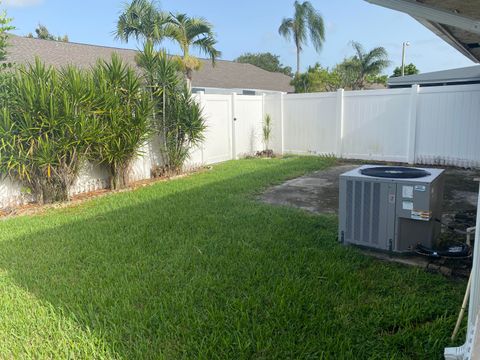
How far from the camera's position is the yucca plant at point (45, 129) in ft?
17.3

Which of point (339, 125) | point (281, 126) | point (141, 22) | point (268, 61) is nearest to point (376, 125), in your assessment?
point (339, 125)

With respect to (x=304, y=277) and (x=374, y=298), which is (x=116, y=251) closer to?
(x=304, y=277)

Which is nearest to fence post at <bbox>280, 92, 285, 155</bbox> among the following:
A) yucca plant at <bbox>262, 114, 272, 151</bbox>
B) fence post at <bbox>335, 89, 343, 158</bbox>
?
yucca plant at <bbox>262, 114, 272, 151</bbox>

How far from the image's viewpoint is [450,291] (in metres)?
2.85

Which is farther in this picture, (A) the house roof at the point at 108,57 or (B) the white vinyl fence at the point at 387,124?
(A) the house roof at the point at 108,57

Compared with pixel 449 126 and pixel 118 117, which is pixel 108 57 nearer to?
pixel 118 117

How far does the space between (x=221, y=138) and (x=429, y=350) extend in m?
8.24

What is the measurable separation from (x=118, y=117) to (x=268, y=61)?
4150 centimetres

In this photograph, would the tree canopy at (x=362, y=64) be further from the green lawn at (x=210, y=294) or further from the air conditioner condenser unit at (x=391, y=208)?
the air conditioner condenser unit at (x=391, y=208)

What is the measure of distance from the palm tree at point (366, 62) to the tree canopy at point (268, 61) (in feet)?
80.5

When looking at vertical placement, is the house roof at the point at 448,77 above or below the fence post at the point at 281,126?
above

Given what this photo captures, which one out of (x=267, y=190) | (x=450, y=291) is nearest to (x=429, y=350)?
(x=450, y=291)

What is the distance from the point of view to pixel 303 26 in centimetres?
2162

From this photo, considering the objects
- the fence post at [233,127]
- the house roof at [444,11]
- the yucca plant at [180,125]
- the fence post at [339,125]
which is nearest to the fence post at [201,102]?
the yucca plant at [180,125]
